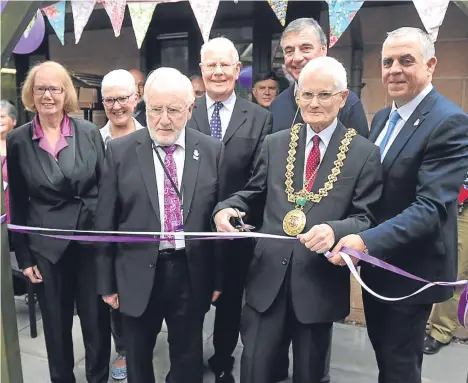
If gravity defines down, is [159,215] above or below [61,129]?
below

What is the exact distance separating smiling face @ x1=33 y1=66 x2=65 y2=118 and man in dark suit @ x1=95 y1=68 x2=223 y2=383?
1.96ft

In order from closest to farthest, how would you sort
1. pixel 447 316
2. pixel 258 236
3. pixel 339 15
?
pixel 258 236, pixel 447 316, pixel 339 15

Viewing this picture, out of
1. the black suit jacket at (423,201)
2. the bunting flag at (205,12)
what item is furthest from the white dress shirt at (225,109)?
the bunting flag at (205,12)

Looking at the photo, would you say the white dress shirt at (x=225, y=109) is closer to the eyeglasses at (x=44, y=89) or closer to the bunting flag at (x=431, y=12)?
the eyeglasses at (x=44, y=89)

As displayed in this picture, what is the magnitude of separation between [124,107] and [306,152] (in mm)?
1573

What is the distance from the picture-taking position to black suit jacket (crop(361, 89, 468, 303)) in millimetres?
2047

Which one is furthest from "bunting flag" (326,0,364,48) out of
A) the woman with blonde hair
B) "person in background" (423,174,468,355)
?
the woman with blonde hair

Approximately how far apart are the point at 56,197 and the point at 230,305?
1318mm

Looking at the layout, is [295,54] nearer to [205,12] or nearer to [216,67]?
[216,67]

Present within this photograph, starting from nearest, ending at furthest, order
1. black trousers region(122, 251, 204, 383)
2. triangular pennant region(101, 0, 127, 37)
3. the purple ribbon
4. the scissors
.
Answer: the purple ribbon < the scissors < black trousers region(122, 251, 204, 383) < triangular pennant region(101, 0, 127, 37)

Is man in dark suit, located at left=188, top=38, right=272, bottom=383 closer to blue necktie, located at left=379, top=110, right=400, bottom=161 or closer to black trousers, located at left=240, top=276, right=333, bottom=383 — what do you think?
black trousers, located at left=240, top=276, right=333, bottom=383

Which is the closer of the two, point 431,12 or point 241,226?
point 241,226

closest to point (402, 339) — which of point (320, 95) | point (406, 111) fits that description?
point (406, 111)

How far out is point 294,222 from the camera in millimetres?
2068
